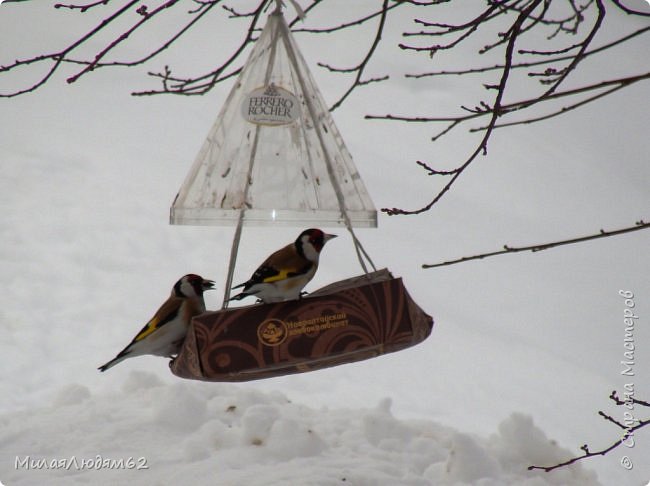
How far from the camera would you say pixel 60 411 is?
4.34m

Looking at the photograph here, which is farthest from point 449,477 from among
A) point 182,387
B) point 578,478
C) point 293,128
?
point 293,128

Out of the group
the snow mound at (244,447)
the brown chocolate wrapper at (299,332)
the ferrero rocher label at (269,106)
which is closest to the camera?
the brown chocolate wrapper at (299,332)

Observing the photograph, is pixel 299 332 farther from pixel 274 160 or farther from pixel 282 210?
pixel 274 160

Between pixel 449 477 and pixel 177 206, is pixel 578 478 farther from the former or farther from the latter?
pixel 177 206

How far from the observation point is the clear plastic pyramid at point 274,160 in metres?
2.77

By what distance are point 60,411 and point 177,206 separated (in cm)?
218

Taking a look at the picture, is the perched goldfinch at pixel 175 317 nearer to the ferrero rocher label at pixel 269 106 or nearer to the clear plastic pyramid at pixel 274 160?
the clear plastic pyramid at pixel 274 160

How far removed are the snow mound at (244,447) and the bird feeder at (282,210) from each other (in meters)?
1.02

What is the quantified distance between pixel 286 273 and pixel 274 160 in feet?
1.80

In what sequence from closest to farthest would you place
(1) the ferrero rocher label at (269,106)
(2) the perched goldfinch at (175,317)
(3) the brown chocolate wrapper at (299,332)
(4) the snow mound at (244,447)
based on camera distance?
(3) the brown chocolate wrapper at (299,332)
(2) the perched goldfinch at (175,317)
(1) the ferrero rocher label at (269,106)
(4) the snow mound at (244,447)

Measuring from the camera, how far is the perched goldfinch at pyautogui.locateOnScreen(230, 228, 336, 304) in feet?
8.25

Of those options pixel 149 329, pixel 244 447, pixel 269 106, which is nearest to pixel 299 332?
→ pixel 149 329

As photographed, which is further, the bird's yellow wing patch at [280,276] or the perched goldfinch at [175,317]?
the perched goldfinch at [175,317]

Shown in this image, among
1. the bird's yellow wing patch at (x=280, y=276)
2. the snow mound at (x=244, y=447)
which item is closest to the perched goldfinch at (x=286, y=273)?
the bird's yellow wing patch at (x=280, y=276)
